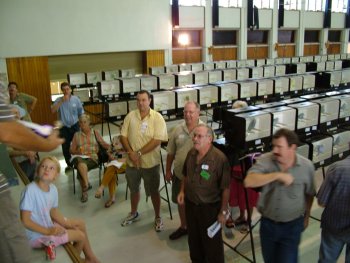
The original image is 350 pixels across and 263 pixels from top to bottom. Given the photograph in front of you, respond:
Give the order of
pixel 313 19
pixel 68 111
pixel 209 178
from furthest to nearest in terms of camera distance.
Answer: pixel 313 19
pixel 68 111
pixel 209 178

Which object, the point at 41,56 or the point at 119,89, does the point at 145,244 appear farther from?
the point at 41,56

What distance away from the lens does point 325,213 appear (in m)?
2.59

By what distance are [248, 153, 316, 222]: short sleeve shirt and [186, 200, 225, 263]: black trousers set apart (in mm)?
577

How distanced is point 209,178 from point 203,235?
21.7 inches

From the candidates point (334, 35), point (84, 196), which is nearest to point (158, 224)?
point (84, 196)

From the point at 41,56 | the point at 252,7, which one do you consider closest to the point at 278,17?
the point at 252,7

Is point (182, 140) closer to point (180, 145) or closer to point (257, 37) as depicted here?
point (180, 145)

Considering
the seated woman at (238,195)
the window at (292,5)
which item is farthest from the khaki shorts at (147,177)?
the window at (292,5)

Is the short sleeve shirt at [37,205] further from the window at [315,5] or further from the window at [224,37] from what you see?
the window at [315,5]

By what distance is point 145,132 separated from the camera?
12.6 feet

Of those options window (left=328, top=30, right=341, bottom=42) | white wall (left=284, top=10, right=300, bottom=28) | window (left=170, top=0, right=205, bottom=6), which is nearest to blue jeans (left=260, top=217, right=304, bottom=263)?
window (left=170, top=0, right=205, bottom=6)

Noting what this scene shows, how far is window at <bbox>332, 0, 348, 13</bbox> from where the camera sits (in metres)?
18.8

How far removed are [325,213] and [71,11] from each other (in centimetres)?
975

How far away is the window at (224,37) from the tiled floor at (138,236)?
11.4 meters
